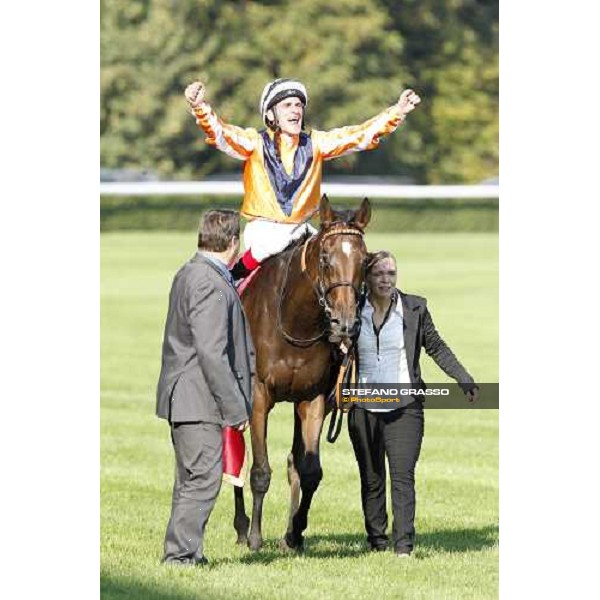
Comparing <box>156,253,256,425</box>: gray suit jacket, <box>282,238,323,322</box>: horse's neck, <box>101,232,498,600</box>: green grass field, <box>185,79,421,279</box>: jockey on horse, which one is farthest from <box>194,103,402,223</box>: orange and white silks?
<box>101,232,498,600</box>: green grass field

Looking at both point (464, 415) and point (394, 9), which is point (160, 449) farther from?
point (394, 9)

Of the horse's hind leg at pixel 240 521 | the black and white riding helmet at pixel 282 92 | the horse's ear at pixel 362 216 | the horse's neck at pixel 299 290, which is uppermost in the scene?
the black and white riding helmet at pixel 282 92

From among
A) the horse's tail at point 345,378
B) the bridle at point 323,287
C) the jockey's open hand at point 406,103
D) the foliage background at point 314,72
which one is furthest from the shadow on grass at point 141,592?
the foliage background at point 314,72

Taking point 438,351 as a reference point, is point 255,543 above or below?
below

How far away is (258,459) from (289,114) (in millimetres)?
2064

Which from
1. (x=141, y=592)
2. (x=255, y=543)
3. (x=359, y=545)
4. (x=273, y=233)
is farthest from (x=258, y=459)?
(x=141, y=592)

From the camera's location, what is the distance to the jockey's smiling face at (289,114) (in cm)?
989

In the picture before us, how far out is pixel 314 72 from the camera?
49.9 metres

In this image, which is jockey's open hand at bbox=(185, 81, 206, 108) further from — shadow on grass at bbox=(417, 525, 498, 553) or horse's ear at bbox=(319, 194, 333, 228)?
shadow on grass at bbox=(417, 525, 498, 553)

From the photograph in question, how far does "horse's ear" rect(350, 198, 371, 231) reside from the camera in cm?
920

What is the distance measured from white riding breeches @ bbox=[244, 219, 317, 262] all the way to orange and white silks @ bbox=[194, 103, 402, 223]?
40 millimetres

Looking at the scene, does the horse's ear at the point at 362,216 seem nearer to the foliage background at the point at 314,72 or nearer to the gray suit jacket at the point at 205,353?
the gray suit jacket at the point at 205,353

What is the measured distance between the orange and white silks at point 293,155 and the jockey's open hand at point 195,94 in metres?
0.37

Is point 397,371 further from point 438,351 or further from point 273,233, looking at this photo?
point 273,233
